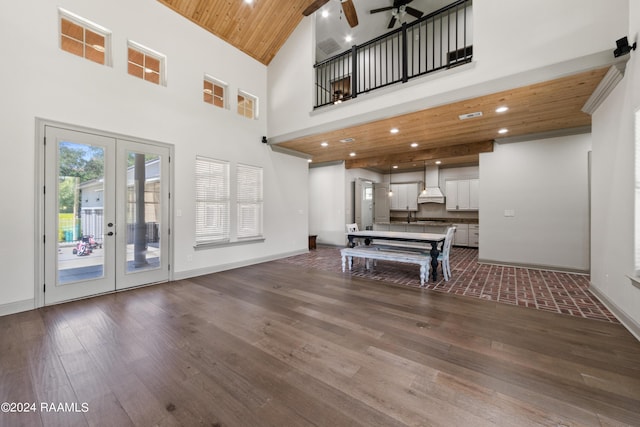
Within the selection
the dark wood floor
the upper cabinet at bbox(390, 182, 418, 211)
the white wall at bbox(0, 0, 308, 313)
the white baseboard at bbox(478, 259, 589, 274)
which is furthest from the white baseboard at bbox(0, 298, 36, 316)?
the upper cabinet at bbox(390, 182, 418, 211)

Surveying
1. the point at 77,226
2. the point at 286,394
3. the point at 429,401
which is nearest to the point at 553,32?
the point at 429,401

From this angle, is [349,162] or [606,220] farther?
[349,162]

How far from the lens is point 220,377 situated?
1.89 metres

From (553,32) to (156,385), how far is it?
5.42 metres

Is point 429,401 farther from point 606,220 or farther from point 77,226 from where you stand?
point 77,226

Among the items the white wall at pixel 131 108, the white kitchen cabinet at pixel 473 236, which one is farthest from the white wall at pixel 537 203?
the white wall at pixel 131 108

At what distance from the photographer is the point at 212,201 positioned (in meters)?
5.10

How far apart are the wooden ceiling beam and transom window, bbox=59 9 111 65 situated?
5.95 meters

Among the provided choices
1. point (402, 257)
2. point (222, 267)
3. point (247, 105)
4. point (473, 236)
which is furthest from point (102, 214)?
point (473, 236)

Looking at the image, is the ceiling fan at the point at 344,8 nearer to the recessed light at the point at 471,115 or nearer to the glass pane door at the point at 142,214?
the recessed light at the point at 471,115

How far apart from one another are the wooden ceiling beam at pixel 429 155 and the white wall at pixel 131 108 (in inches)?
99.1

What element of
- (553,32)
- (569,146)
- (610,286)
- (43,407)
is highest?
(553,32)

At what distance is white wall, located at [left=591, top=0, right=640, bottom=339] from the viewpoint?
8.50 ft

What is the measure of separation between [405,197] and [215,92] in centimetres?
720
